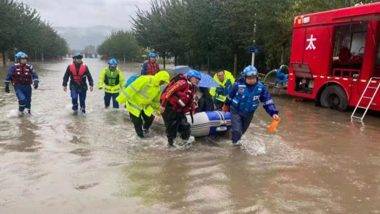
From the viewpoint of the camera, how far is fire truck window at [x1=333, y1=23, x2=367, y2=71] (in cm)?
1439

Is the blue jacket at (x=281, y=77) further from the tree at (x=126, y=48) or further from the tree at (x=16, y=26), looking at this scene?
the tree at (x=126, y=48)

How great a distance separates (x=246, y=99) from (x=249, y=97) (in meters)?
0.06

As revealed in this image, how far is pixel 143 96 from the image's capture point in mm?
9148

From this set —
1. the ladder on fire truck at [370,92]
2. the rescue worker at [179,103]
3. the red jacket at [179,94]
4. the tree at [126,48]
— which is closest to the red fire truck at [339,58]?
the ladder on fire truck at [370,92]

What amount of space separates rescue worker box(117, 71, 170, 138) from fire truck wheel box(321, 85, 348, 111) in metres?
6.77

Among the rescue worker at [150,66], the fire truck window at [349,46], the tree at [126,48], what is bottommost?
the tree at [126,48]

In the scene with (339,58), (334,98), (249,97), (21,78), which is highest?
(339,58)

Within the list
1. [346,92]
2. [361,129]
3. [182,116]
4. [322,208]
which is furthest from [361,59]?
[322,208]

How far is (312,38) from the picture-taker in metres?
15.3

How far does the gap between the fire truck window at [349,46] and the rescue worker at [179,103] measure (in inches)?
287

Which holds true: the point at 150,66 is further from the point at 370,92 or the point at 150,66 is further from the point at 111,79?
the point at 370,92

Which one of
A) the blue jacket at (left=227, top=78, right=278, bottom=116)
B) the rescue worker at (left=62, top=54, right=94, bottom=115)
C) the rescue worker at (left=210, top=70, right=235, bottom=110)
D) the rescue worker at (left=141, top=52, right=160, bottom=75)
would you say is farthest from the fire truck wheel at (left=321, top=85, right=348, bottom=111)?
the rescue worker at (left=62, top=54, right=94, bottom=115)

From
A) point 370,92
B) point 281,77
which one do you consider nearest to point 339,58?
point 370,92

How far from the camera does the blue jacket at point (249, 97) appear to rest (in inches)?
339
